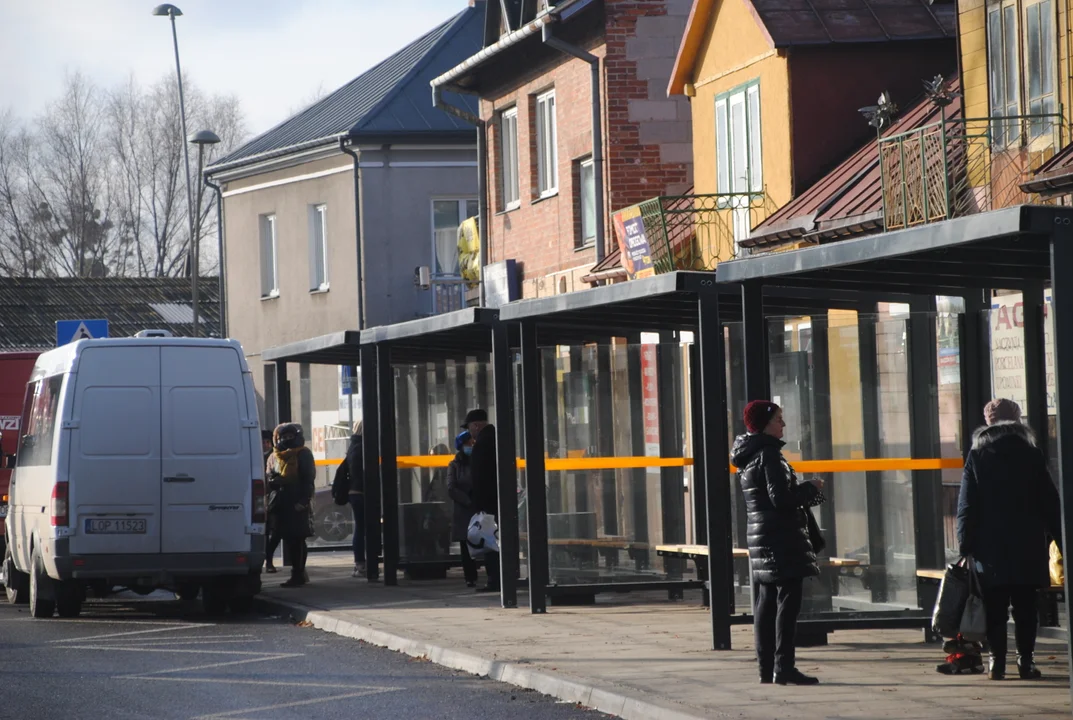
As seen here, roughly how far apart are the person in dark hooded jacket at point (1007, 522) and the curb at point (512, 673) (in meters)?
2.03

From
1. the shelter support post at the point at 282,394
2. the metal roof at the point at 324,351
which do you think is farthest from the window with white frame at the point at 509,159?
the metal roof at the point at 324,351

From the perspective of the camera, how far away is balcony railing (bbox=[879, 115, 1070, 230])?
16.6 metres

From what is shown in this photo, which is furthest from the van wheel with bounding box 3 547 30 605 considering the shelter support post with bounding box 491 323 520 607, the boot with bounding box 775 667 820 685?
the boot with bounding box 775 667 820 685

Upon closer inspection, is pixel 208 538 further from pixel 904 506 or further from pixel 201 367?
pixel 904 506

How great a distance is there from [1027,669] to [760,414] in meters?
2.04

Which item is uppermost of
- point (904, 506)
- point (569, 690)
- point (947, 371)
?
point (947, 371)

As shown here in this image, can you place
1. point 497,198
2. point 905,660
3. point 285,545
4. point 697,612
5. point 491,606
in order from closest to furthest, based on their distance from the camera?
point 905,660 < point 697,612 < point 491,606 < point 285,545 < point 497,198

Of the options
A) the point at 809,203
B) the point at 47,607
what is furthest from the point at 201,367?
the point at 809,203

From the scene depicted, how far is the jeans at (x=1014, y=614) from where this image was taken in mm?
10008

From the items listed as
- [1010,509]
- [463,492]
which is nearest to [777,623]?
[1010,509]

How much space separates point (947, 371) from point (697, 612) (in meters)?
3.80

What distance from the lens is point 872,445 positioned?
11.8m

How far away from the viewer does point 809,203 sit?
20766 mm

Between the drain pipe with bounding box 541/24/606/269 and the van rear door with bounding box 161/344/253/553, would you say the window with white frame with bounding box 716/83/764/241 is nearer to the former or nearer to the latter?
the drain pipe with bounding box 541/24/606/269
